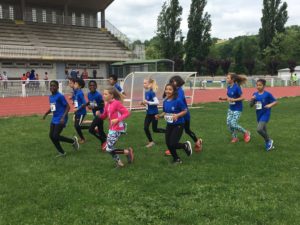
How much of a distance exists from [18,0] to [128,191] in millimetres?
38081

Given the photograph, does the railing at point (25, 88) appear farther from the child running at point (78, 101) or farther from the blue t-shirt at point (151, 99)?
the blue t-shirt at point (151, 99)

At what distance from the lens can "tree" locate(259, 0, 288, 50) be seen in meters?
65.9

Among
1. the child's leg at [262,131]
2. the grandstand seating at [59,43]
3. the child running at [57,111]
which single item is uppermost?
the grandstand seating at [59,43]

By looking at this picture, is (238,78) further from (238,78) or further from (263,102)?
(263,102)

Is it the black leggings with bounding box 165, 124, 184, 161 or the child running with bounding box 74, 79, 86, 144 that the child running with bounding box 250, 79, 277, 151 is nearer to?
the black leggings with bounding box 165, 124, 184, 161

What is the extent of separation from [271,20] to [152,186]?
6658 cm

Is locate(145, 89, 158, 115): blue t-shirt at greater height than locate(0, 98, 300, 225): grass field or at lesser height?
greater

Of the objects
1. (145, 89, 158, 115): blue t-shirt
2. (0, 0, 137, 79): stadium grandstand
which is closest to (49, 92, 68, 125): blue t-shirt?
(145, 89, 158, 115): blue t-shirt

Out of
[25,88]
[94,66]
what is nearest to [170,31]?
[94,66]

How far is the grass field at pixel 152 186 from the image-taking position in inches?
190

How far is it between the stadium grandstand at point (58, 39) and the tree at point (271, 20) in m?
32.5

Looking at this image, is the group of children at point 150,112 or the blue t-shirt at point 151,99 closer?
the group of children at point 150,112

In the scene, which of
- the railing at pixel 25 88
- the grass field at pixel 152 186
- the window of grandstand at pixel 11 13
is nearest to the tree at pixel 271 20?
the window of grandstand at pixel 11 13

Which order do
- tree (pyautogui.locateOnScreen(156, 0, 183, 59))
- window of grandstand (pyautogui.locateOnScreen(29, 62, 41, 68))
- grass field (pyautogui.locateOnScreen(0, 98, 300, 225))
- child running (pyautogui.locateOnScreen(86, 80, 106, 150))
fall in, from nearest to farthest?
grass field (pyautogui.locateOnScreen(0, 98, 300, 225)) < child running (pyautogui.locateOnScreen(86, 80, 106, 150)) < window of grandstand (pyautogui.locateOnScreen(29, 62, 41, 68)) < tree (pyautogui.locateOnScreen(156, 0, 183, 59))
